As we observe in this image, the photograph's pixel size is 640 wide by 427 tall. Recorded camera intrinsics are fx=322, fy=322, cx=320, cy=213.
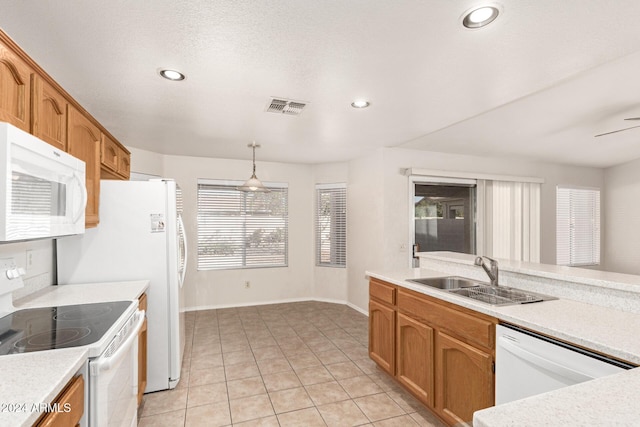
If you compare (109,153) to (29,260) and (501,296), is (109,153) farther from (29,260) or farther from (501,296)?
(501,296)

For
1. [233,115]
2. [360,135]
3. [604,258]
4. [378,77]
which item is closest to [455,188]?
[360,135]

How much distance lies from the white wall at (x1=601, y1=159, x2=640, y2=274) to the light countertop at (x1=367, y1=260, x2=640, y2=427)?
539 cm

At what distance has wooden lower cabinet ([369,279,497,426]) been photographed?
1.82 meters

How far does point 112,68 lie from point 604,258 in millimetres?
8283

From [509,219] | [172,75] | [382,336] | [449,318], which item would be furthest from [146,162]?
[509,219]

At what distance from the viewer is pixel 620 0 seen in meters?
1.48

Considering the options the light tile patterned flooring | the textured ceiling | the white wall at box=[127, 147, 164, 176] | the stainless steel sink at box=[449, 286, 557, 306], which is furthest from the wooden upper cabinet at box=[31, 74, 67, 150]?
the stainless steel sink at box=[449, 286, 557, 306]

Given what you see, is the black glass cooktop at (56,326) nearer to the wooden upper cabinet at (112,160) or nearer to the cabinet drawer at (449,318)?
the wooden upper cabinet at (112,160)

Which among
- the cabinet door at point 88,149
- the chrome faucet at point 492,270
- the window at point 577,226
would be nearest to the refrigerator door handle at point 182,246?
the cabinet door at point 88,149

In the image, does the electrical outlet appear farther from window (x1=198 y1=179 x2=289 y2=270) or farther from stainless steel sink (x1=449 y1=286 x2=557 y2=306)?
stainless steel sink (x1=449 y1=286 x2=557 y2=306)

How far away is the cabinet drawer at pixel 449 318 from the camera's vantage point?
5.89 feet

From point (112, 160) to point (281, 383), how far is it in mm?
2548

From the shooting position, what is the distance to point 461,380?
1952 mm

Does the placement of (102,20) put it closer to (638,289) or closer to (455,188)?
(638,289)
